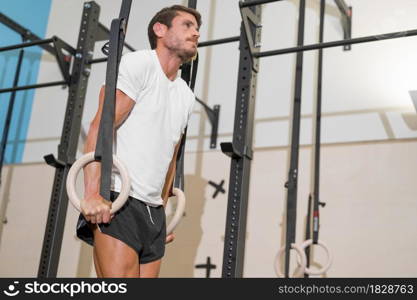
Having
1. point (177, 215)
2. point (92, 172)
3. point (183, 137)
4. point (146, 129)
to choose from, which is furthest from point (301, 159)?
point (92, 172)

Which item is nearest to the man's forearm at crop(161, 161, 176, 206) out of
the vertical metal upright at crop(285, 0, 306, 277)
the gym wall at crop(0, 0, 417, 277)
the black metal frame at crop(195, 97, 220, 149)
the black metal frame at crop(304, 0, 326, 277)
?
the vertical metal upright at crop(285, 0, 306, 277)

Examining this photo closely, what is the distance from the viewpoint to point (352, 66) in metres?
4.18

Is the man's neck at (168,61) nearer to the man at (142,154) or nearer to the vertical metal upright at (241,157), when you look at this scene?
the man at (142,154)

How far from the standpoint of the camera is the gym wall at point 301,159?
12.5 feet

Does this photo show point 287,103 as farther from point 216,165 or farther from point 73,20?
point 73,20

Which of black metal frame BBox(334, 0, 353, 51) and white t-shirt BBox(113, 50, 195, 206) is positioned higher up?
black metal frame BBox(334, 0, 353, 51)

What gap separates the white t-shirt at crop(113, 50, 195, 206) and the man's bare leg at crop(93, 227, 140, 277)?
156 millimetres

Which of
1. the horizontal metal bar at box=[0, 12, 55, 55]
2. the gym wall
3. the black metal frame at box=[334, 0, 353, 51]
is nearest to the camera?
the gym wall

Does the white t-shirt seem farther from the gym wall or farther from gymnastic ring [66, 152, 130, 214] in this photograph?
the gym wall

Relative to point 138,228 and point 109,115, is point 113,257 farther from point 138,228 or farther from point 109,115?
point 109,115

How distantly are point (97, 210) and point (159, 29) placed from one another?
2.42ft

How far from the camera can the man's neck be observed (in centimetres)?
183

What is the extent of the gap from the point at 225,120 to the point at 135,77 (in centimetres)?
288

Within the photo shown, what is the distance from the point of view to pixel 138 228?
1.62 metres
